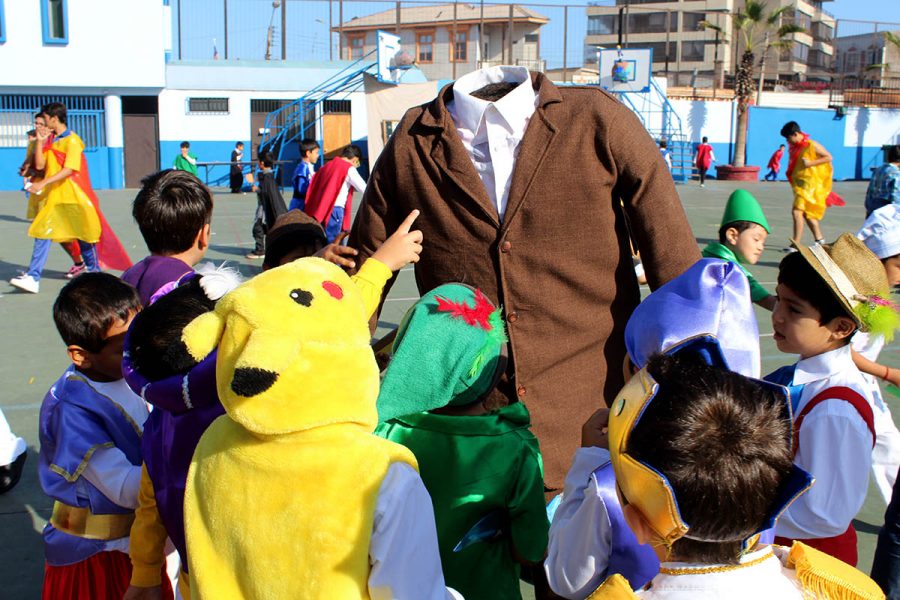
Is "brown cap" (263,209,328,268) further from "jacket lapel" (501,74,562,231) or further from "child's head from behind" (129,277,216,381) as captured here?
"child's head from behind" (129,277,216,381)

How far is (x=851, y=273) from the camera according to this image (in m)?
2.39

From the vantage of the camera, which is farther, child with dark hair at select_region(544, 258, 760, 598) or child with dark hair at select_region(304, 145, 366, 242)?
child with dark hair at select_region(304, 145, 366, 242)

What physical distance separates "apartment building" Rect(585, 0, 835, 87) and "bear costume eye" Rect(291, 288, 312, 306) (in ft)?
201

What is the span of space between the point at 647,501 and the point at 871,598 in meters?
0.44

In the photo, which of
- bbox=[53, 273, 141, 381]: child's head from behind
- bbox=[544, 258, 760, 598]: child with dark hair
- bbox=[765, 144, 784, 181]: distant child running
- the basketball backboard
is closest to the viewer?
bbox=[544, 258, 760, 598]: child with dark hair

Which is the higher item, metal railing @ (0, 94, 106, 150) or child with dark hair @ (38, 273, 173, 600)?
metal railing @ (0, 94, 106, 150)

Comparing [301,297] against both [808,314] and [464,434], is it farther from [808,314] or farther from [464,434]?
[808,314]

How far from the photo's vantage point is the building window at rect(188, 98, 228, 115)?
88.4 feet

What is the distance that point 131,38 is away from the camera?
25.1 m

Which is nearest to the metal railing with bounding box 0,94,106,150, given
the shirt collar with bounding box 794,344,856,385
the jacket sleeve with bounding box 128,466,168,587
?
the jacket sleeve with bounding box 128,466,168,587

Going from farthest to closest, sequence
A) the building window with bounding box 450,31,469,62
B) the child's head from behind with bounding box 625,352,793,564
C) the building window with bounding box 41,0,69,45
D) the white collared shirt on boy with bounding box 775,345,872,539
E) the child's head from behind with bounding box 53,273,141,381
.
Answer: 1. the building window with bounding box 450,31,469,62
2. the building window with bounding box 41,0,69,45
3. the child's head from behind with bounding box 53,273,141,381
4. the white collared shirt on boy with bounding box 775,345,872,539
5. the child's head from behind with bounding box 625,352,793,564

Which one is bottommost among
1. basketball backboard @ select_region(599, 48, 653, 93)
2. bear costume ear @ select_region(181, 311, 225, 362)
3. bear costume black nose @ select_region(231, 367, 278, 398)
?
bear costume black nose @ select_region(231, 367, 278, 398)

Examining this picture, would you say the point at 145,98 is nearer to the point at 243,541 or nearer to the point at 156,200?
the point at 156,200

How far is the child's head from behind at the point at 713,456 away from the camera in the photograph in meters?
1.35
